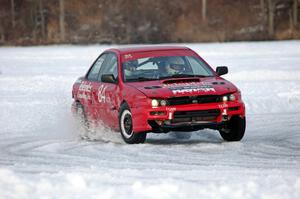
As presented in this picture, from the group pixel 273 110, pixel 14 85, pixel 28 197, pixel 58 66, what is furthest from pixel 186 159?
pixel 58 66

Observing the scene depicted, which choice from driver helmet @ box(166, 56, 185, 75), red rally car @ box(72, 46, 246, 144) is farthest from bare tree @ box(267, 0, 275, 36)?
driver helmet @ box(166, 56, 185, 75)

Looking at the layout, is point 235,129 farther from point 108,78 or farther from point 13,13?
point 13,13

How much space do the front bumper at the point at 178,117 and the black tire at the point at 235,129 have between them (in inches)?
15.1

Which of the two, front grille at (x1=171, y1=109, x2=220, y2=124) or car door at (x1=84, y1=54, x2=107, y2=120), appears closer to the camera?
front grille at (x1=171, y1=109, x2=220, y2=124)

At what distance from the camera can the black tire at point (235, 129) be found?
12.2 meters

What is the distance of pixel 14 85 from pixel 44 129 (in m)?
12.0

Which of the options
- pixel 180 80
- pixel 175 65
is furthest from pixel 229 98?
pixel 175 65

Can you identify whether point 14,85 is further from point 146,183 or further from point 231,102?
point 146,183

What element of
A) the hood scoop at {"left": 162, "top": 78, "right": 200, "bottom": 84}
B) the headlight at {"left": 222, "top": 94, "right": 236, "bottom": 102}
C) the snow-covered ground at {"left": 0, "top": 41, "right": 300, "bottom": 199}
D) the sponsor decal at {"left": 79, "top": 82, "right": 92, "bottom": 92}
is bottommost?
the snow-covered ground at {"left": 0, "top": 41, "right": 300, "bottom": 199}

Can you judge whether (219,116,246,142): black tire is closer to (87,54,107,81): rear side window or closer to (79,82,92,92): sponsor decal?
(79,82,92,92): sponsor decal

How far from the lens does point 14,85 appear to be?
2709cm

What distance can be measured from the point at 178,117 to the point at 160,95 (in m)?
0.39

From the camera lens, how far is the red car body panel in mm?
11711

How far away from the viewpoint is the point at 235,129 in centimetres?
1234
